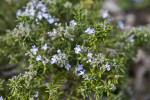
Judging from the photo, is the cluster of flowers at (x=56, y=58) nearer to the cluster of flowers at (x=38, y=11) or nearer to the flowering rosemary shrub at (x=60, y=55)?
the flowering rosemary shrub at (x=60, y=55)

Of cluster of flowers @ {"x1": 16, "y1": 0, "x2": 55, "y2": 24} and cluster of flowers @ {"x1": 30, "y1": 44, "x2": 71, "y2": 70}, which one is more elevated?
cluster of flowers @ {"x1": 16, "y1": 0, "x2": 55, "y2": 24}

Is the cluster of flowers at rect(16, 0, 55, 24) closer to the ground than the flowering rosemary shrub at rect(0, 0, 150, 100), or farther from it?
farther from it

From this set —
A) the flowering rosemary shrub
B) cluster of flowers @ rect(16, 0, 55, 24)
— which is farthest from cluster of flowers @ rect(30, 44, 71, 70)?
cluster of flowers @ rect(16, 0, 55, 24)

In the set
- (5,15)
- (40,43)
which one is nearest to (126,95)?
(40,43)

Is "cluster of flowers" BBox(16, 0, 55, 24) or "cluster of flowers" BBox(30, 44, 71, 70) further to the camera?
"cluster of flowers" BBox(16, 0, 55, 24)

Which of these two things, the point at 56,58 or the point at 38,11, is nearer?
the point at 56,58

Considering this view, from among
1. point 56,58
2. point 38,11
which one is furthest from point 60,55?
point 38,11

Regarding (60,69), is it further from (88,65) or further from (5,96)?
(5,96)

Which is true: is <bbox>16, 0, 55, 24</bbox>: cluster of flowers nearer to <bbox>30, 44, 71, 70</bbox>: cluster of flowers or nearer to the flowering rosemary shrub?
the flowering rosemary shrub

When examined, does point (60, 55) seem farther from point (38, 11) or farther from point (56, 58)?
point (38, 11)
